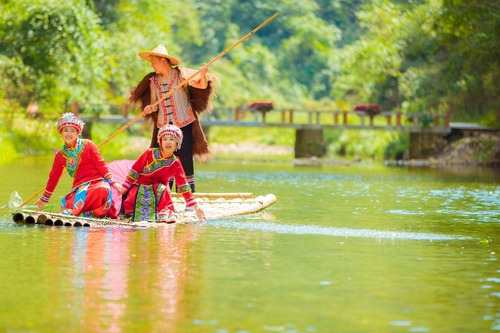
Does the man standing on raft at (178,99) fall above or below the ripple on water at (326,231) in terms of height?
above

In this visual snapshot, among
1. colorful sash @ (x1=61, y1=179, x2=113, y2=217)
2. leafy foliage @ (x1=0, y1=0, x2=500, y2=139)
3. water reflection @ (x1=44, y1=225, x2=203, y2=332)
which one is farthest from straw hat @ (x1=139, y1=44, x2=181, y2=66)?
water reflection @ (x1=44, y1=225, x2=203, y2=332)

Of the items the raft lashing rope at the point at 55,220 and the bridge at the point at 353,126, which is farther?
the bridge at the point at 353,126

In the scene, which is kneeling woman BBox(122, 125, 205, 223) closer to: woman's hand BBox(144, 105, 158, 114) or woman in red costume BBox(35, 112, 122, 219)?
woman in red costume BBox(35, 112, 122, 219)

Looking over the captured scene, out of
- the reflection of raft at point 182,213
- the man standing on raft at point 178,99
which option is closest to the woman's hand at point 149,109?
the man standing on raft at point 178,99

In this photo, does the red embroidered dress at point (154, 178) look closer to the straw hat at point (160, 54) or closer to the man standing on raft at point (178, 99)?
the man standing on raft at point (178, 99)

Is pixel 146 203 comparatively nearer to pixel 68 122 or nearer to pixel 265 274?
pixel 68 122

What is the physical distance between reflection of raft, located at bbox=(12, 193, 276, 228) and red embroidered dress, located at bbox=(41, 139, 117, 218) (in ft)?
1.14

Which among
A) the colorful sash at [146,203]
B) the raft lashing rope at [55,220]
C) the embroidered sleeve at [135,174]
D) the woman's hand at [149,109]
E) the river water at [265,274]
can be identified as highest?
the woman's hand at [149,109]

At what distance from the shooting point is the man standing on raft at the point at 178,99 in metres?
16.2

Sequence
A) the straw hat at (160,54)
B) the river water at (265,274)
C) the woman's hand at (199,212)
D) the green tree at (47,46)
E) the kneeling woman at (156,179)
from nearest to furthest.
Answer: the river water at (265,274), the kneeling woman at (156,179), the woman's hand at (199,212), the straw hat at (160,54), the green tree at (47,46)

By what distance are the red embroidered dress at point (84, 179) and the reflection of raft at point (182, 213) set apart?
35cm

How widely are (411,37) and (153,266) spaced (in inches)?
1403

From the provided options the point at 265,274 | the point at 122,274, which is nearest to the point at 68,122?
the point at 122,274

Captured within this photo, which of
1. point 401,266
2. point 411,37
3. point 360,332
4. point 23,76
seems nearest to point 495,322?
point 360,332
